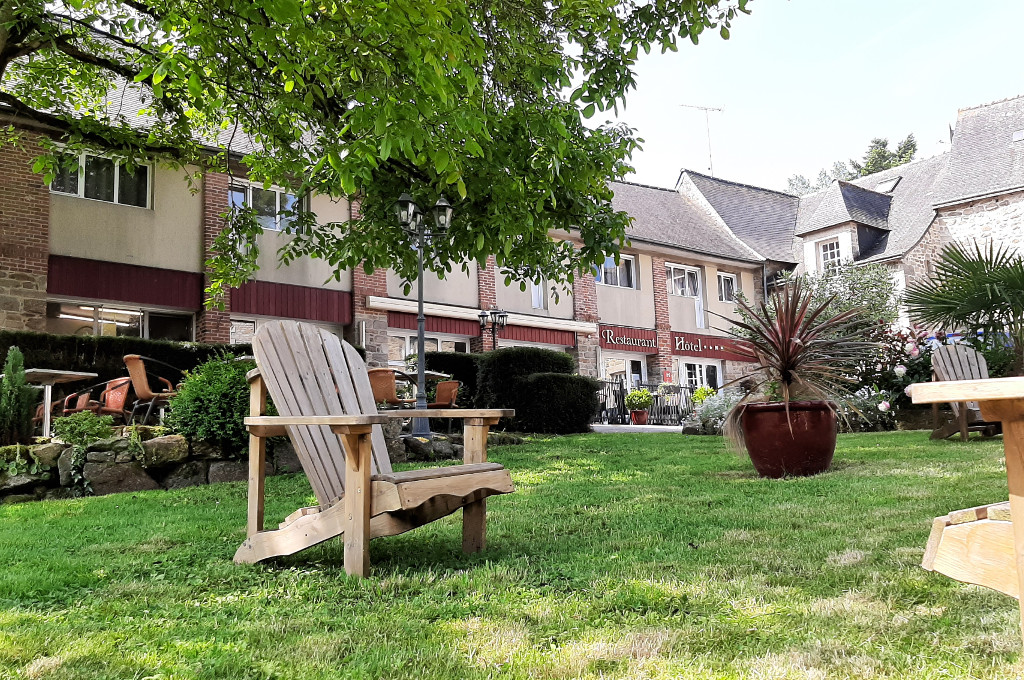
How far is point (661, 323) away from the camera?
22938mm

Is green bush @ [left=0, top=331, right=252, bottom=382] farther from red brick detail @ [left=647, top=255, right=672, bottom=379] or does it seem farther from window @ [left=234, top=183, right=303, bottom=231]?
red brick detail @ [left=647, top=255, right=672, bottom=379]

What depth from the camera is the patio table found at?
1.26 m

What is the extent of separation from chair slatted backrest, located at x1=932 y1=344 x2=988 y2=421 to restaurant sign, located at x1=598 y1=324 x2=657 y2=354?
42.3 feet

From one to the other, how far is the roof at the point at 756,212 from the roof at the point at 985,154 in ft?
16.1

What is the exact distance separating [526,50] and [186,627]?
5.94m

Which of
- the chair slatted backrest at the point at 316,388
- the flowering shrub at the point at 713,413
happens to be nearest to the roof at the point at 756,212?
the flowering shrub at the point at 713,413

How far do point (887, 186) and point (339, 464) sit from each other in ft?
94.2

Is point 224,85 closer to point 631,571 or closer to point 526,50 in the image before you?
point 526,50

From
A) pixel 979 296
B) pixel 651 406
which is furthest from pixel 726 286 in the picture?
pixel 979 296

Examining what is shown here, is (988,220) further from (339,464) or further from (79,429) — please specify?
(339,464)

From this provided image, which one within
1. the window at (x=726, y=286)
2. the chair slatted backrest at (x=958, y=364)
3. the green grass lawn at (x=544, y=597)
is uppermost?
the window at (x=726, y=286)

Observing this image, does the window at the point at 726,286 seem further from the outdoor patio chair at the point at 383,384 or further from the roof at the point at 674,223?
the outdoor patio chair at the point at 383,384

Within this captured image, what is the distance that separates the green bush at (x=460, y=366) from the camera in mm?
15180

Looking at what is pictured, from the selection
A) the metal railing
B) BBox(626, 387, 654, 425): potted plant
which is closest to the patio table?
BBox(626, 387, 654, 425): potted plant
